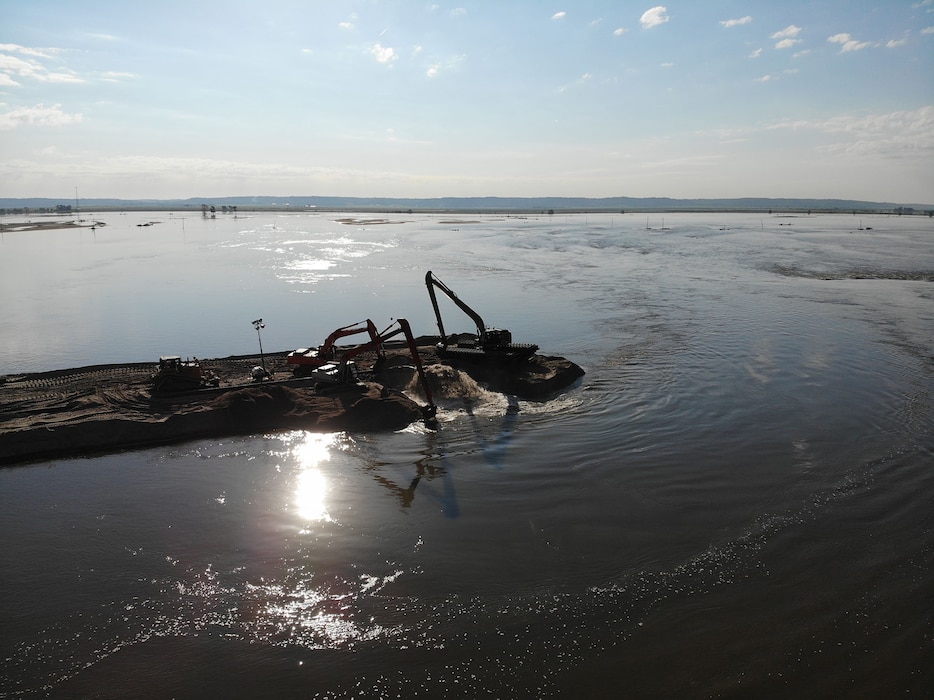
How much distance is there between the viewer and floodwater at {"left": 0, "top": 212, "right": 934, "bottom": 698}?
11.5m

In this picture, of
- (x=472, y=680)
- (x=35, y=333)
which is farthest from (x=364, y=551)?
(x=35, y=333)

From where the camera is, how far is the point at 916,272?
65938 millimetres

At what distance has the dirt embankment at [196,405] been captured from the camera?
22.1 metres

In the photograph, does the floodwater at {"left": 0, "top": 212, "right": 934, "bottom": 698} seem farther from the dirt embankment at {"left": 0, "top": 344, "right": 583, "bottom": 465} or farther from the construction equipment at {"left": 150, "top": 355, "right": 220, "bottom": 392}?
the construction equipment at {"left": 150, "top": 355, "right": 220, "bottom": 392}

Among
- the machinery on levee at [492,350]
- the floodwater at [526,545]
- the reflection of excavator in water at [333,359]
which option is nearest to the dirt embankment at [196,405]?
the reflection of excavator in water at [333,359]

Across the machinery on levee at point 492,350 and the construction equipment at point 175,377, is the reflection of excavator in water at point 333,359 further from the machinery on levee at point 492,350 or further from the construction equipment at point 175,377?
the construction equipment at point 175,377

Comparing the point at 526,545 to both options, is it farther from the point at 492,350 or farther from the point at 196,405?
the point at 196,405

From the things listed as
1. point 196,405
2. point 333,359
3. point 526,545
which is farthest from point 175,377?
point 526,545

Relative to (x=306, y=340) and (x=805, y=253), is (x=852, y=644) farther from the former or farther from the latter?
(x=805, y=253)

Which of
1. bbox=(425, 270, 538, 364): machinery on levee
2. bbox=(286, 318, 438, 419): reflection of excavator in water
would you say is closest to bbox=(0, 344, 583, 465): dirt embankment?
bbox=(286, 318, 438, 419): reflection of excavator in water

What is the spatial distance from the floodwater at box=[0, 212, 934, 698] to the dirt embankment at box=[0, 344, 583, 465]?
996 mm

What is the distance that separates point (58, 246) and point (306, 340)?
273 ft

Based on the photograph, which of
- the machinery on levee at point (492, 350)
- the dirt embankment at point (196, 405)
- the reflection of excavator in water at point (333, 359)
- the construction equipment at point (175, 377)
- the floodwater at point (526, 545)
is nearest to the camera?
the floodwater at point (526, 545)

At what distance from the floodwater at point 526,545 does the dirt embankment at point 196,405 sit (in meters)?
1.00
